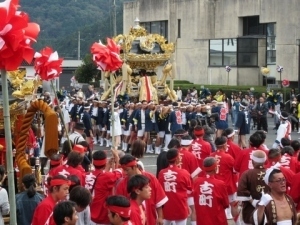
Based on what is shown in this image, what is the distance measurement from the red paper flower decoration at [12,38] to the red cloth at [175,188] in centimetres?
461

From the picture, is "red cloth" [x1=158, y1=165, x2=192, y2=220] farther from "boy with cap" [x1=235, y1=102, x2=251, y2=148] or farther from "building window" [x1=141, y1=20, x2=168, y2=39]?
"building window" [x1=141, y1=20, x2=168, y2=39]

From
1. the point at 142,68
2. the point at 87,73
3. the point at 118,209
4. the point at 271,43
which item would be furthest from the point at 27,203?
the point at 87,73

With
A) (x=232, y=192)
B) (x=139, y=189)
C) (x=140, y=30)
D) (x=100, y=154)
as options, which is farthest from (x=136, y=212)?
(x=140, y=30)

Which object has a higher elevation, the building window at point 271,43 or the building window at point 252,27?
the building window at point 252,27

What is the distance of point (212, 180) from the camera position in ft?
32.4

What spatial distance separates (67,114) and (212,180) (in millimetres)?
17355

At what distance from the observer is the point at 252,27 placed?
5475 cm

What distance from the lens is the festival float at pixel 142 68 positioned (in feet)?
96.8

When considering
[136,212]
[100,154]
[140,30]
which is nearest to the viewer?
[136,212]

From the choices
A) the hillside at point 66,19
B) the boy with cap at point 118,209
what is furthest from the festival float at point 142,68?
the hillside at point 66,19

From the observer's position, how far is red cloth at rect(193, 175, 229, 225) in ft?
32.3

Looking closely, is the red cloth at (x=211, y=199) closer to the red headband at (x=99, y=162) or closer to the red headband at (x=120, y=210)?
the red headband at (x=99, y=162)

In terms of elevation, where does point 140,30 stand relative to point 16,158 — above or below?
above

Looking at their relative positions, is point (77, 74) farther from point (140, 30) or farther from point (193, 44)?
point (140, 30)
